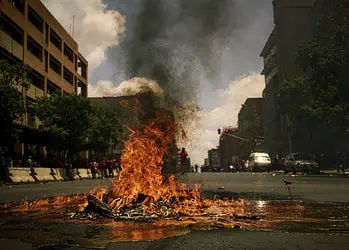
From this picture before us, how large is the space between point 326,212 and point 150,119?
624 cm

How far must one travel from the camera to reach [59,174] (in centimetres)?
3600

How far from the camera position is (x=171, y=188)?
10.6 metres

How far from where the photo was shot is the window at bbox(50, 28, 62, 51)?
174 ft

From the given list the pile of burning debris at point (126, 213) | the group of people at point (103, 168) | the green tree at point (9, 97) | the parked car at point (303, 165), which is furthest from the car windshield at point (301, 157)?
the pile of burning debris at point (126, 213)

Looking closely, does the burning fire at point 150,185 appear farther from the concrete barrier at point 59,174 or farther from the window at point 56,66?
the window at point 56,66

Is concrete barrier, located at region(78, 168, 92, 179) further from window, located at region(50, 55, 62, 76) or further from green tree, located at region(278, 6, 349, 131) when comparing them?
green tree, located at region(278, 6, 349, 131)

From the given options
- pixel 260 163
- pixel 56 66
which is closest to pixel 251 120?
pixel 260 163

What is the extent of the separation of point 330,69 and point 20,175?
963 inches

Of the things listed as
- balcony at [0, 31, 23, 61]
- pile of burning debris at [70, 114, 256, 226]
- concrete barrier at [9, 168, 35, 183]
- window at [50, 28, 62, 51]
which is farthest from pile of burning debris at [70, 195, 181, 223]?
window at [50, 28, 62, 51]

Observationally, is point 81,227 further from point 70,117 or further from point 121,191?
point 70,117

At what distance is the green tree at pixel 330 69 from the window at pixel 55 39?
100 feet

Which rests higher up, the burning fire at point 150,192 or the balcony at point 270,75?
the balcony at point 270,75

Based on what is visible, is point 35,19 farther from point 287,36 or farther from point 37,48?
point 287,36

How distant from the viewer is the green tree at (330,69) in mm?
32719
